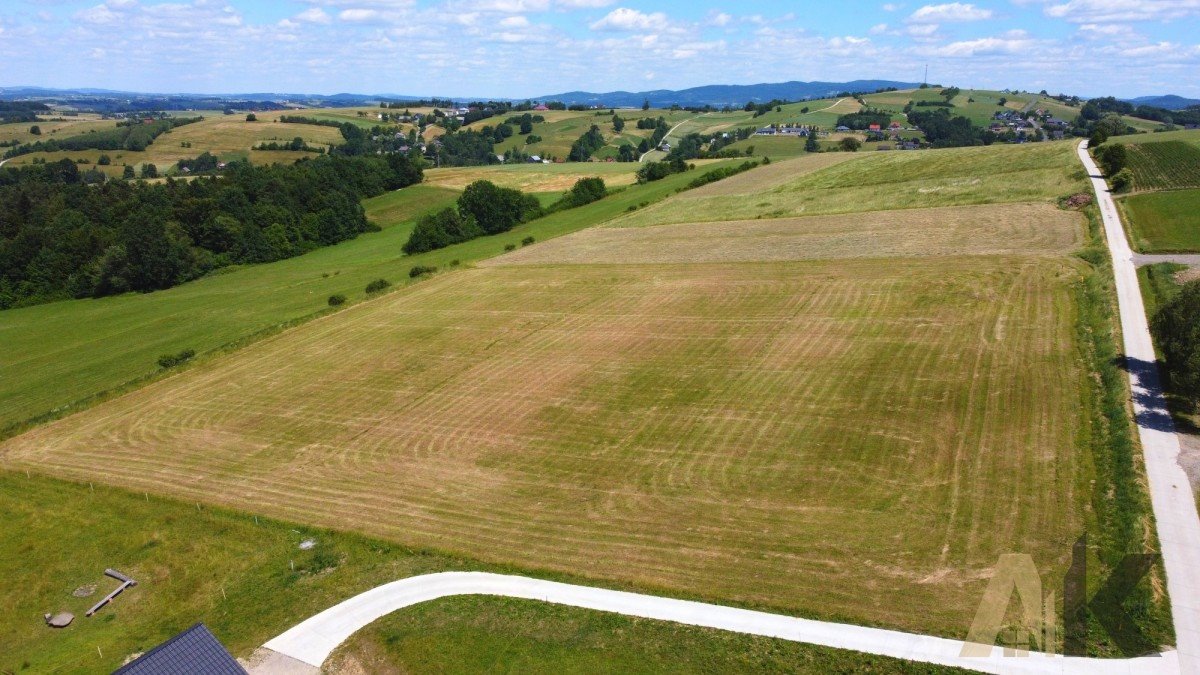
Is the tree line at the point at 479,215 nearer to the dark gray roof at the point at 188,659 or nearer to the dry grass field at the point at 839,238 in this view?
the dry grass field at the point at 839,238

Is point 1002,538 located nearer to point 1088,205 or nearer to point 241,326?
point 1088,205

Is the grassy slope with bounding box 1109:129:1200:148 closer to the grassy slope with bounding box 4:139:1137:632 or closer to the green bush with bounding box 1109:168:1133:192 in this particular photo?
the green bush with bounding box 1109:168:1133:192

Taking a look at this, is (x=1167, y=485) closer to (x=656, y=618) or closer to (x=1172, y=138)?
(x=656, y=618)

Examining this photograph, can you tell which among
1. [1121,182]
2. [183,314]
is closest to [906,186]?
[1121,182]

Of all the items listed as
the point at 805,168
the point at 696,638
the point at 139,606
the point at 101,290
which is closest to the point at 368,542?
the point at 139,606

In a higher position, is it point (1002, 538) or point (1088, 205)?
point (1088, 205)

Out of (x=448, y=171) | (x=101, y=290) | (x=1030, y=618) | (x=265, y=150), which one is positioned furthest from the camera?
(x=265, y=150)

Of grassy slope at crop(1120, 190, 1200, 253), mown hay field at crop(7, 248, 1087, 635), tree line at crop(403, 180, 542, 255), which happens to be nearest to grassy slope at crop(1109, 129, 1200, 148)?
grassy slope at crop(1120, 190, 1200, 253)
